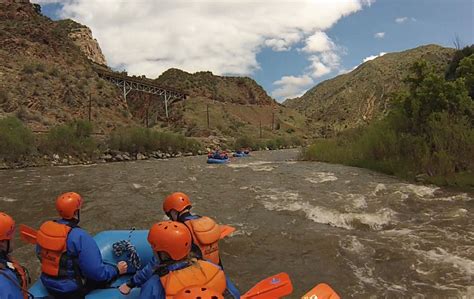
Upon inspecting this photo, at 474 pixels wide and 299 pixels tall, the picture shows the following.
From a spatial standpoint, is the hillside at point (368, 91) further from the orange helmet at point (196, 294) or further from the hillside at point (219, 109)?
the orange helmet at point (196, 294)

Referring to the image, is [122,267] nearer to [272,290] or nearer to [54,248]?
[54,248]

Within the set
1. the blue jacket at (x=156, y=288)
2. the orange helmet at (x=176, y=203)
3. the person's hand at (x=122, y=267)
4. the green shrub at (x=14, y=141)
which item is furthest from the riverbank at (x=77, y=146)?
the blue jacket at (x=156, y=288)

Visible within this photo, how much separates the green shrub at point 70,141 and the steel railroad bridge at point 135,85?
25.1 metres

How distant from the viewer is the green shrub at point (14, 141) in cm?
1848

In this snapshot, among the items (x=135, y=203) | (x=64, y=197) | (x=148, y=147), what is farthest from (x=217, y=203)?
(x=148, y=147)

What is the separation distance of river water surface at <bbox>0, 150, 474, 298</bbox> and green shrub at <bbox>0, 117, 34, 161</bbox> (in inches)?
138

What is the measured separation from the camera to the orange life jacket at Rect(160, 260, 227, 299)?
2.48m

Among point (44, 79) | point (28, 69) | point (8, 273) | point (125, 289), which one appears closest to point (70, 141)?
point (44, 79)

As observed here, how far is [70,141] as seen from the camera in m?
21.8

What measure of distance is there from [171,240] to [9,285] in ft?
4.06

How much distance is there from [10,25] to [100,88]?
1023 centimetres

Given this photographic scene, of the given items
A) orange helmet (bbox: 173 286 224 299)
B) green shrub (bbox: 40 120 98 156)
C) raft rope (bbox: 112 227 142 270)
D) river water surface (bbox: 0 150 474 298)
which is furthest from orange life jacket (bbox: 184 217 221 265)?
green shrub (bbox: 40 120 98 156)

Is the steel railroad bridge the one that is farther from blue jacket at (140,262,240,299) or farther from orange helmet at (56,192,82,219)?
blue jacket at (140,262,240,299)

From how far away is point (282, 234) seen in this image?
25.2 ft
